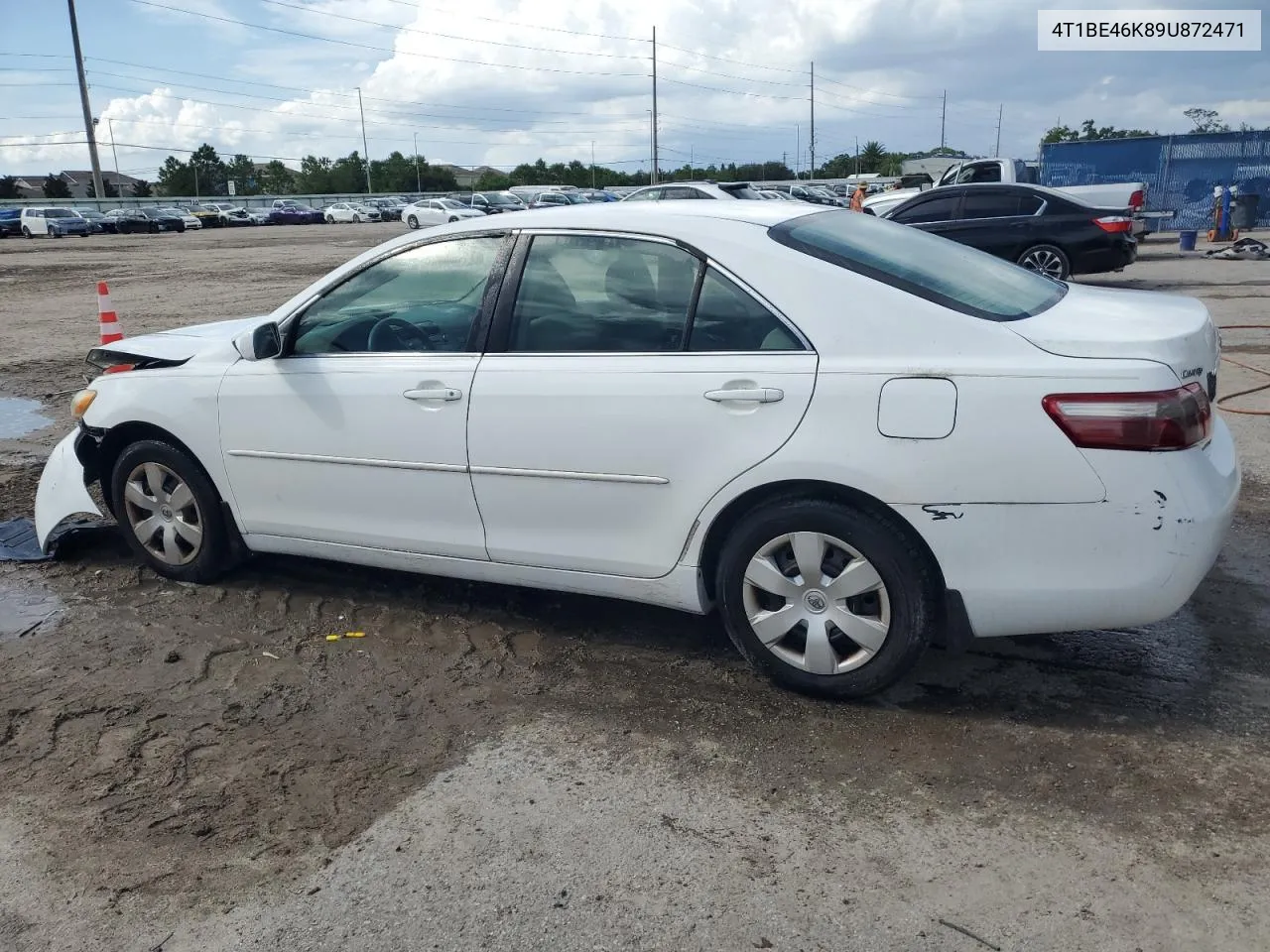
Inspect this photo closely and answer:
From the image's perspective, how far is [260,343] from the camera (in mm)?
4355

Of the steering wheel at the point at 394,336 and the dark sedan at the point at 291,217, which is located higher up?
the dark sedan at the point at 291,217

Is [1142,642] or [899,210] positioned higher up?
[899,210]

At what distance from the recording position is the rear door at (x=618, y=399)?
3.52m

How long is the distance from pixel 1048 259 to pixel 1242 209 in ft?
45.8

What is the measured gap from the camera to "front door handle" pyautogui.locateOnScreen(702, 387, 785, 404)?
3.45 m

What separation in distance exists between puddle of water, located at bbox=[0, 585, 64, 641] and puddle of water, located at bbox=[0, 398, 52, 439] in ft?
12.2

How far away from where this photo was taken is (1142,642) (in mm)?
3998

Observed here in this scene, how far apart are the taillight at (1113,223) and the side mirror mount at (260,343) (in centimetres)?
1263

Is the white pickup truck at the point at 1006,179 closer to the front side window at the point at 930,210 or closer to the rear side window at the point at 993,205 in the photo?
the front side window at the point at 930,210

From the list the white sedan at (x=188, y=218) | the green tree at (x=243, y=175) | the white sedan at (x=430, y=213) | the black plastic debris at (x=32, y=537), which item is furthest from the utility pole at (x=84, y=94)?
the black plastic debris at (x=32, y=537)

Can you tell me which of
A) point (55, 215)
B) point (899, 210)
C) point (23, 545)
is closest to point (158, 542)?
point (23, 545)

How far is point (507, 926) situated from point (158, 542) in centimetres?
315

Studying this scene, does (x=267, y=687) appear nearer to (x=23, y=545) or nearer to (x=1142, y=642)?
(x=23, y=545)

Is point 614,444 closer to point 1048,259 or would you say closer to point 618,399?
point 618,399
